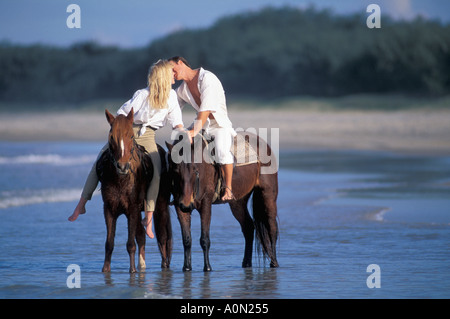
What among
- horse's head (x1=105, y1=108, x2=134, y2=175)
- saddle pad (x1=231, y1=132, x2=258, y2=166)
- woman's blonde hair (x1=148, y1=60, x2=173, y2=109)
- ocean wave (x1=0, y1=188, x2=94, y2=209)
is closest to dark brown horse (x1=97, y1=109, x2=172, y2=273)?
horse's head (x1=105, y1=108, x2=134, y2=175)

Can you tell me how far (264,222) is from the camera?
7719mm

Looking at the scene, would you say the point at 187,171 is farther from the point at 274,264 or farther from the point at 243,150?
the point at 274,264

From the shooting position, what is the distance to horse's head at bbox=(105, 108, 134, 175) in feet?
20.5

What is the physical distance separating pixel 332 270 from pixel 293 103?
31.0 metres

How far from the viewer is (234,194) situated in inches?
284

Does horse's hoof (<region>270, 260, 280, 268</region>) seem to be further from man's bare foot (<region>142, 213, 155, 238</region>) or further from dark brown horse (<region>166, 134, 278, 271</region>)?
man's bare foot (<region>142, 213, 155, 238</region>)

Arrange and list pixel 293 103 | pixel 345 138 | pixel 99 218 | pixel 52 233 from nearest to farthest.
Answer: pixel 52 233 < pixel 99 218 < pixel 345 138 < pixel 293 103

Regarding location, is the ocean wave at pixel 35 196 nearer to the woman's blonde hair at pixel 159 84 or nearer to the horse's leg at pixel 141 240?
the horse's leg at pixel 141 240

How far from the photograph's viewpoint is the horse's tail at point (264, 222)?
764 cm

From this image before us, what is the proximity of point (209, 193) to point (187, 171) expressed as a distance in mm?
403
